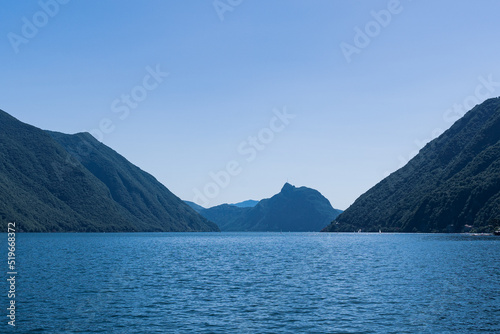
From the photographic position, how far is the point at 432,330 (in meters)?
37.9

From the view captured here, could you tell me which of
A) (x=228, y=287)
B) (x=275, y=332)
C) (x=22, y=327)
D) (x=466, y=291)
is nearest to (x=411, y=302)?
(x=466, y=291)

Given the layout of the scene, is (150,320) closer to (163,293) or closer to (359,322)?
(163,293)

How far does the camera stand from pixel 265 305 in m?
49.1

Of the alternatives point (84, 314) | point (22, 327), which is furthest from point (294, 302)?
point (22, 327)

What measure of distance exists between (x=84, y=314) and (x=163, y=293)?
45.0 feet

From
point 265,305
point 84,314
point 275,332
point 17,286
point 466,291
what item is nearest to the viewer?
point 275,332

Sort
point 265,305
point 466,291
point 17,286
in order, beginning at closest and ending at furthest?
point 265,305 < point 466,291 < point 17,286

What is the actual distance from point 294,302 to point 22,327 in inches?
1081

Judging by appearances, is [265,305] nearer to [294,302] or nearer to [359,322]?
[294,302]

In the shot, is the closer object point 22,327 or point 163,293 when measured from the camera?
point 22,327

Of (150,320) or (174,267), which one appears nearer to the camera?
(150,320)

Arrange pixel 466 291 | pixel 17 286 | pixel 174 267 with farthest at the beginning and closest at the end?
pixel 174 267, pixel 17 286, pixel 466 291

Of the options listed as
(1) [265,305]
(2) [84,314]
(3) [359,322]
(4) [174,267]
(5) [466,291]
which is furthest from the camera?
(4) [174,267]

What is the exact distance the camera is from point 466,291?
5616 cm
